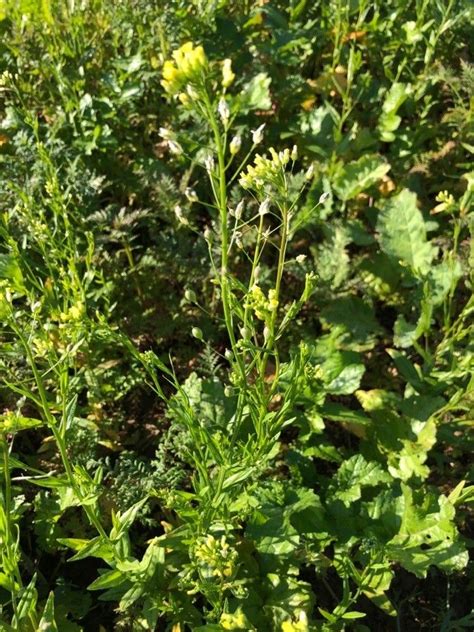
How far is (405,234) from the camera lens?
2.47 meters

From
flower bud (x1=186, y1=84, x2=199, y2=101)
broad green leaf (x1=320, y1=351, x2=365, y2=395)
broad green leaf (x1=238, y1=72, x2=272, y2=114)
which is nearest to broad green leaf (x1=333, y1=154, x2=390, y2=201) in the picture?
broad green leaf (x1=238, y1=72, x2=272, y2=114)

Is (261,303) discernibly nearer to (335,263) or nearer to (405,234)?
(335,263)

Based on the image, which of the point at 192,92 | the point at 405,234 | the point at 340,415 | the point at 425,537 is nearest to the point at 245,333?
the point at 192,92

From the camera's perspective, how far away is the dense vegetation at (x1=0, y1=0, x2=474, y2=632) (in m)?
1.52

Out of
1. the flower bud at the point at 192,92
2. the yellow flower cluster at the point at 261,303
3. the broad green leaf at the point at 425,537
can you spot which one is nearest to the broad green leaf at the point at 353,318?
the broad green leaf at the point at 425,537

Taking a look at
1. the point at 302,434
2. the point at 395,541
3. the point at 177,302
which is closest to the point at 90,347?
the point at 177,302

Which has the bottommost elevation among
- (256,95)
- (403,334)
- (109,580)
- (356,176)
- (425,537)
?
(425,537)

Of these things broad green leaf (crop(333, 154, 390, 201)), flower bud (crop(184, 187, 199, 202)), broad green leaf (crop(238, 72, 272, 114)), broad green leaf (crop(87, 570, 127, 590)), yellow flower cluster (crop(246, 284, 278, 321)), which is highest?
flower bud (crop(184, 187, 199, 202))

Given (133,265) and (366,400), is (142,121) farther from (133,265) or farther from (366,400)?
(366,400)

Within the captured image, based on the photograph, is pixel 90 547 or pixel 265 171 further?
pixel 90 547

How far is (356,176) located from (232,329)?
4.83ft

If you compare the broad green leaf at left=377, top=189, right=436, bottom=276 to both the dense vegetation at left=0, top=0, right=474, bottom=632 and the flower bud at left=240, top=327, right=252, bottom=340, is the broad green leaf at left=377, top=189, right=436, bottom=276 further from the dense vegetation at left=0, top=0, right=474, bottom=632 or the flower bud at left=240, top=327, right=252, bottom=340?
the flower bud at left=240, top=327, right=252, bottom=340

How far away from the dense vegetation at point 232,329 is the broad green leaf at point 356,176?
0.8 inches

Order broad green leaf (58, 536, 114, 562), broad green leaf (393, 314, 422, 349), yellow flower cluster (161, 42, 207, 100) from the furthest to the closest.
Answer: broad green leaf (393, 314, 422, 349), broad green leaf (58, 536, 114, 562), yellow flower cluster (161, 42, 207, 100)
